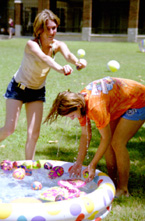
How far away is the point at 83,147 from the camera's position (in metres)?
3.44

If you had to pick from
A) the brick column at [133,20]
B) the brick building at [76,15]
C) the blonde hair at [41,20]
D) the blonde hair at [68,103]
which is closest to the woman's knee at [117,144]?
the blonde hair at [68,103]

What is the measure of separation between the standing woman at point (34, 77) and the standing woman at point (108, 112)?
584mm

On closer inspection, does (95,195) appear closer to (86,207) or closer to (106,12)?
(86,207)

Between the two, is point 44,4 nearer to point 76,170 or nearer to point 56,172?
point 56,172

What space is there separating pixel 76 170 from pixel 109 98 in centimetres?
93

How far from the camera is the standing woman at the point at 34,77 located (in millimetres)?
3592

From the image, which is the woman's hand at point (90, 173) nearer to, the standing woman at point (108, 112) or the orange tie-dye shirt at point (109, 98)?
the standing woman at point (108, 112)

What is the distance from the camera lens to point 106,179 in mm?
3250

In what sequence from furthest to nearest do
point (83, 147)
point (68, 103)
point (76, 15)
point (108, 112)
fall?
point (76, 15)
point (83, 147)
point (108, 112)
point (68, 103)

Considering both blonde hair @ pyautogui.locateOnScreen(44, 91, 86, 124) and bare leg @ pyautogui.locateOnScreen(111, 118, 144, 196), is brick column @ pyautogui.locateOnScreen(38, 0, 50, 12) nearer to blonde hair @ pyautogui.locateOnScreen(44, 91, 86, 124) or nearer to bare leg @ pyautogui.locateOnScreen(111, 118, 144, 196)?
bare leg @ pyautogui.locateOnScreen(111, 118, 144, 196)

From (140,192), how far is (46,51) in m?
1.87

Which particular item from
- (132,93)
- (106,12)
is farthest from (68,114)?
(106,12)

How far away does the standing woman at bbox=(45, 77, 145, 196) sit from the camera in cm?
294

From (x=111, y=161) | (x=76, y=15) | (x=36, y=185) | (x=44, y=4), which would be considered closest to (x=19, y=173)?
(x=36, y=185)
